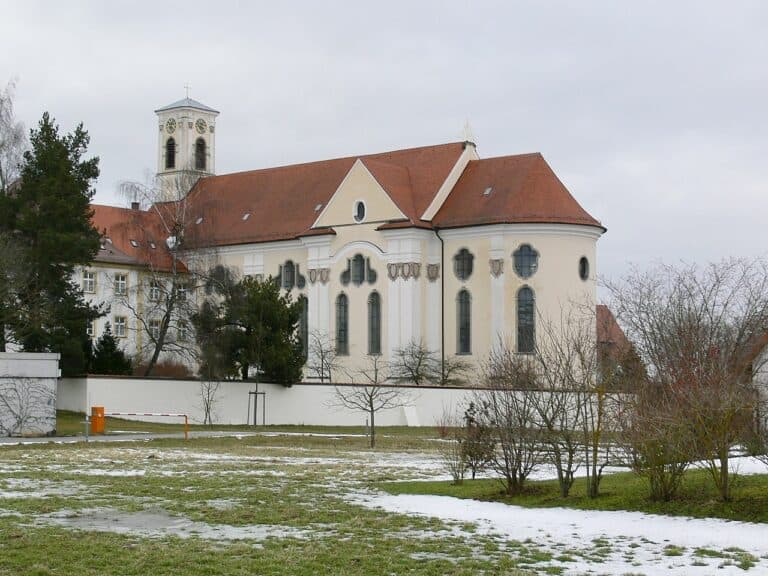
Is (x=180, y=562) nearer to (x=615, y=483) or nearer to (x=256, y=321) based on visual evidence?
(x=615, y=483)

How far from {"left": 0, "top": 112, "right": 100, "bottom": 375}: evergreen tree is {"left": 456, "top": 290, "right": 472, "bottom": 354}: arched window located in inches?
778

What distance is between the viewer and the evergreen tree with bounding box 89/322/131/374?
163 feet

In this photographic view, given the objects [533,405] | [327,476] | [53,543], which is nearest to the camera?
[53,543]

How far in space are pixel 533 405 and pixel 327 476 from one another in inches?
201

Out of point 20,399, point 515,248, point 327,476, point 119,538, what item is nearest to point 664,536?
point 119,538

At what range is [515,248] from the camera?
59625mm

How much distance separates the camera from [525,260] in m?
59.6

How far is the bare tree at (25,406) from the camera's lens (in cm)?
3616

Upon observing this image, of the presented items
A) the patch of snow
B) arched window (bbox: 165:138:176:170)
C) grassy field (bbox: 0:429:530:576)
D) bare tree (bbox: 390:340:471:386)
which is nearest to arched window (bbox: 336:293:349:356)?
bare tree (bbox: 390:340:471:386)

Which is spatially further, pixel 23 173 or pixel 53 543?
pixel 23 173

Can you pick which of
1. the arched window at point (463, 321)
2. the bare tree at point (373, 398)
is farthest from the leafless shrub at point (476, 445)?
the arched window at point (463, 321)

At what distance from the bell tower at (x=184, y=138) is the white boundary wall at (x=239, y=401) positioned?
31.2m

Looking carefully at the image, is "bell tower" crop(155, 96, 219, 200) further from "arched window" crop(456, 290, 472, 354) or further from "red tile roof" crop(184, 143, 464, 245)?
"arched window" crop(456, 290, 472, 354)

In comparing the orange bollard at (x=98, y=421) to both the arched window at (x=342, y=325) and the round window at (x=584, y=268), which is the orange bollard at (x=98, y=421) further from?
the round window at (x=584, y=268)
